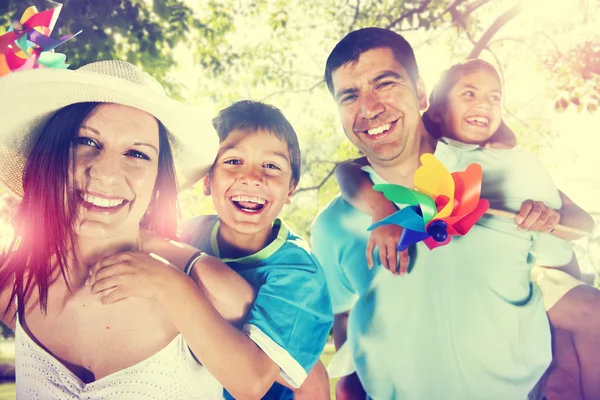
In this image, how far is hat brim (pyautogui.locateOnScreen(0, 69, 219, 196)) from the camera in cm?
113

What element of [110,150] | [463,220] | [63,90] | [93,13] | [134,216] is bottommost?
[463,220]

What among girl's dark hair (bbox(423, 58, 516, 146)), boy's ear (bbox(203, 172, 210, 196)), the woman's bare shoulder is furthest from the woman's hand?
girl's dark hair (bbox(423, 58, 516, 146))

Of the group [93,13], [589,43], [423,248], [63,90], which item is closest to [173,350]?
[63,90]

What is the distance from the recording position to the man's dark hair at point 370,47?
1525 millimetres

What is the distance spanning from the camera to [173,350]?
3.88ft

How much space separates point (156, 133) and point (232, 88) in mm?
566

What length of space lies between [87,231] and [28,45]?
682 mm

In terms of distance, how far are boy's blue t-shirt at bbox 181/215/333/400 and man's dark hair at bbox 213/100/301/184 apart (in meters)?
0.22

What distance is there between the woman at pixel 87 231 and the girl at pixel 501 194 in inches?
24.9

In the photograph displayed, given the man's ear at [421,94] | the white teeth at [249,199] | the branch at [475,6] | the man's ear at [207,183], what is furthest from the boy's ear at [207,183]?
the branch at [475,6]

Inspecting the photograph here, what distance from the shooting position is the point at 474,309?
1492mm

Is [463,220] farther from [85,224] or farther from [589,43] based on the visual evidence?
[85,224]

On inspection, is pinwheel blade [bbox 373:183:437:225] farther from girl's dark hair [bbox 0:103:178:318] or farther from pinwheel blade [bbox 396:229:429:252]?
girl's dark hair [bbox 0:103:178:318]

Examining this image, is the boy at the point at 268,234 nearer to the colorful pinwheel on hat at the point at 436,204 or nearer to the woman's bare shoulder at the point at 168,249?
the woman's bare shoulder at the point at 168,249
